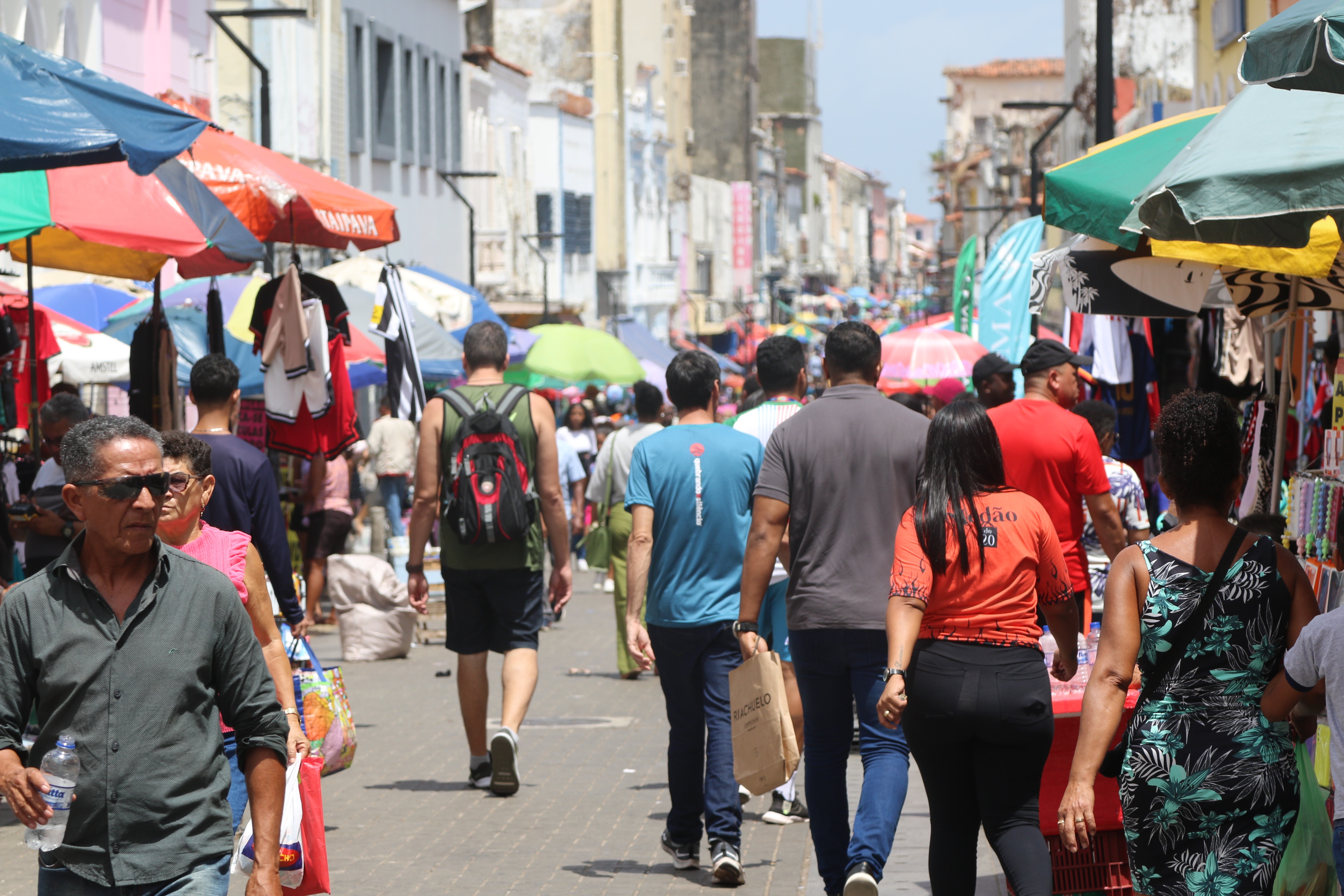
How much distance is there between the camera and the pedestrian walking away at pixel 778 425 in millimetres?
7691

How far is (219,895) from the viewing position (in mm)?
3801

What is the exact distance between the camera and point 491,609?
8.42 metres

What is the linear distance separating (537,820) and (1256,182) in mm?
4685

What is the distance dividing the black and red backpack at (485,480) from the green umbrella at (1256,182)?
4.01m

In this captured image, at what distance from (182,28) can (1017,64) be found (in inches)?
3390

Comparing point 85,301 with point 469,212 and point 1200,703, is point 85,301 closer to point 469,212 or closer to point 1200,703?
point 1200,703

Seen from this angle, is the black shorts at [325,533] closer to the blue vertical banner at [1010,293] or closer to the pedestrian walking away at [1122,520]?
the blue vertical banner at [1010,293]

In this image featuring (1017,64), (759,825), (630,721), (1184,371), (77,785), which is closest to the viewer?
(77,785)

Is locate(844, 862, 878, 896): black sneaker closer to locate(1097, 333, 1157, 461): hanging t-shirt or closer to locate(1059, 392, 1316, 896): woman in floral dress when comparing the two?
locate(1059, 392, 1316, 896): woman in floral dress

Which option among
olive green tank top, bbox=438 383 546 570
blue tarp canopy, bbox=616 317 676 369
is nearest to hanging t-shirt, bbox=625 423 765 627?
olive green tank top, bbox=438 383 546 570

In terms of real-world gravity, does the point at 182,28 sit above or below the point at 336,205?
above

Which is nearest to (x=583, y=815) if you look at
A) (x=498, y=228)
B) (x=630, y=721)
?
(x=630, y=721)

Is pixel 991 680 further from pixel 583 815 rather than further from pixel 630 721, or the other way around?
pixel 630 721

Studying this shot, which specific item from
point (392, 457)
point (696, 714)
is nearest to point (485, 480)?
point (696, 714)
